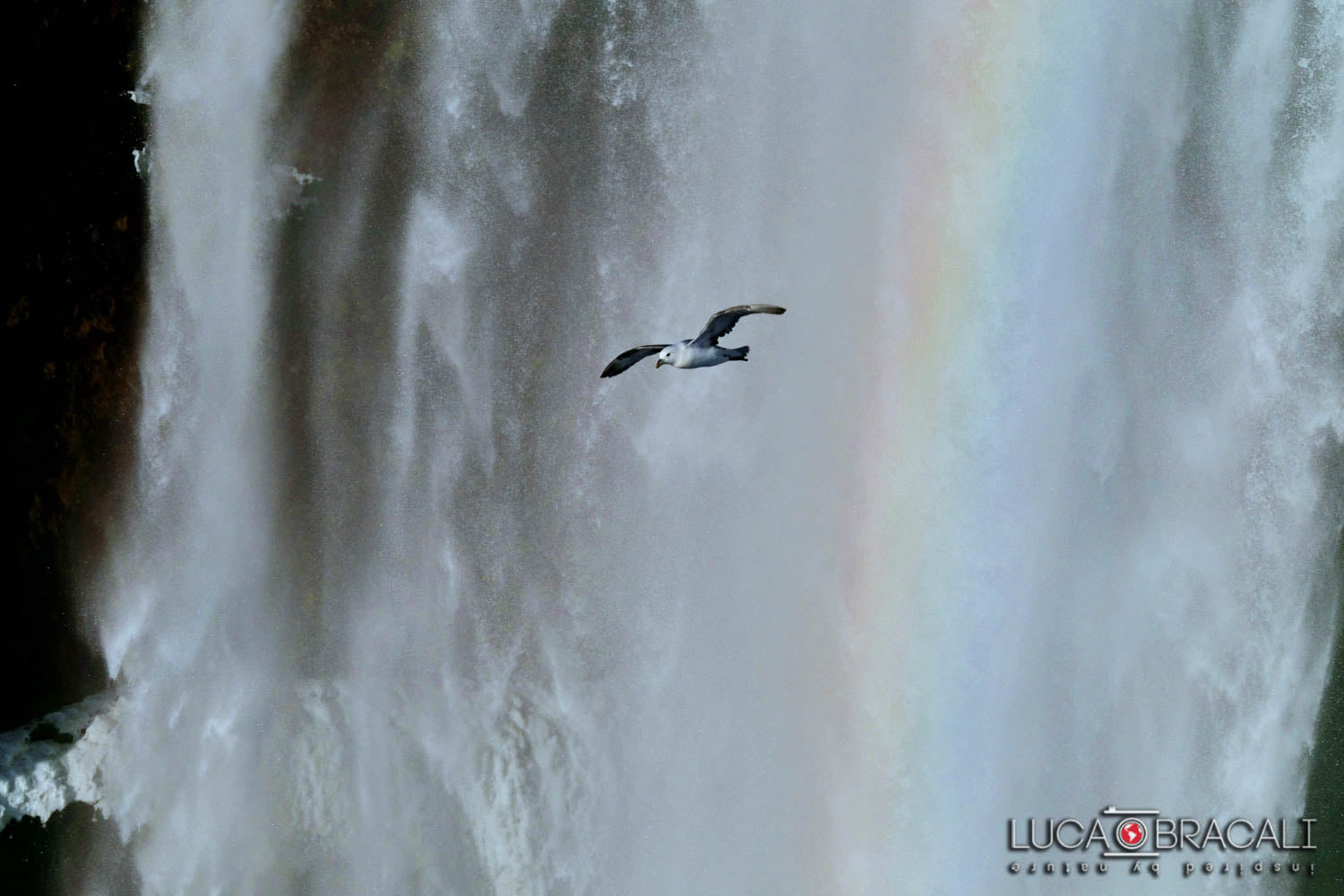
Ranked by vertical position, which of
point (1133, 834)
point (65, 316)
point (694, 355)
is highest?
point (65, 316)

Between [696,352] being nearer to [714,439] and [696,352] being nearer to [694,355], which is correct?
Result: [694,355]

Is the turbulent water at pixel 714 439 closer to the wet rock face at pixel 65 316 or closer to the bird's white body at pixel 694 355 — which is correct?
the wet rock face at pixel 65 316

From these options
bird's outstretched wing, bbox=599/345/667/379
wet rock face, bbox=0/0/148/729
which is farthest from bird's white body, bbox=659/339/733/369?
wet rock face, bbox=0/0/148/729

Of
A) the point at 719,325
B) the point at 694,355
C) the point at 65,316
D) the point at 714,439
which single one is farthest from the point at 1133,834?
the point at 65,316

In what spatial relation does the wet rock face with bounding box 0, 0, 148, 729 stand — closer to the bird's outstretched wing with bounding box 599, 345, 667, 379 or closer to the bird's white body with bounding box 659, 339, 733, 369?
the bird's outstretched wing with bounding box 599, 345, 667, 379

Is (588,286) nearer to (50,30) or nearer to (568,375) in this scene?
(568,375)
